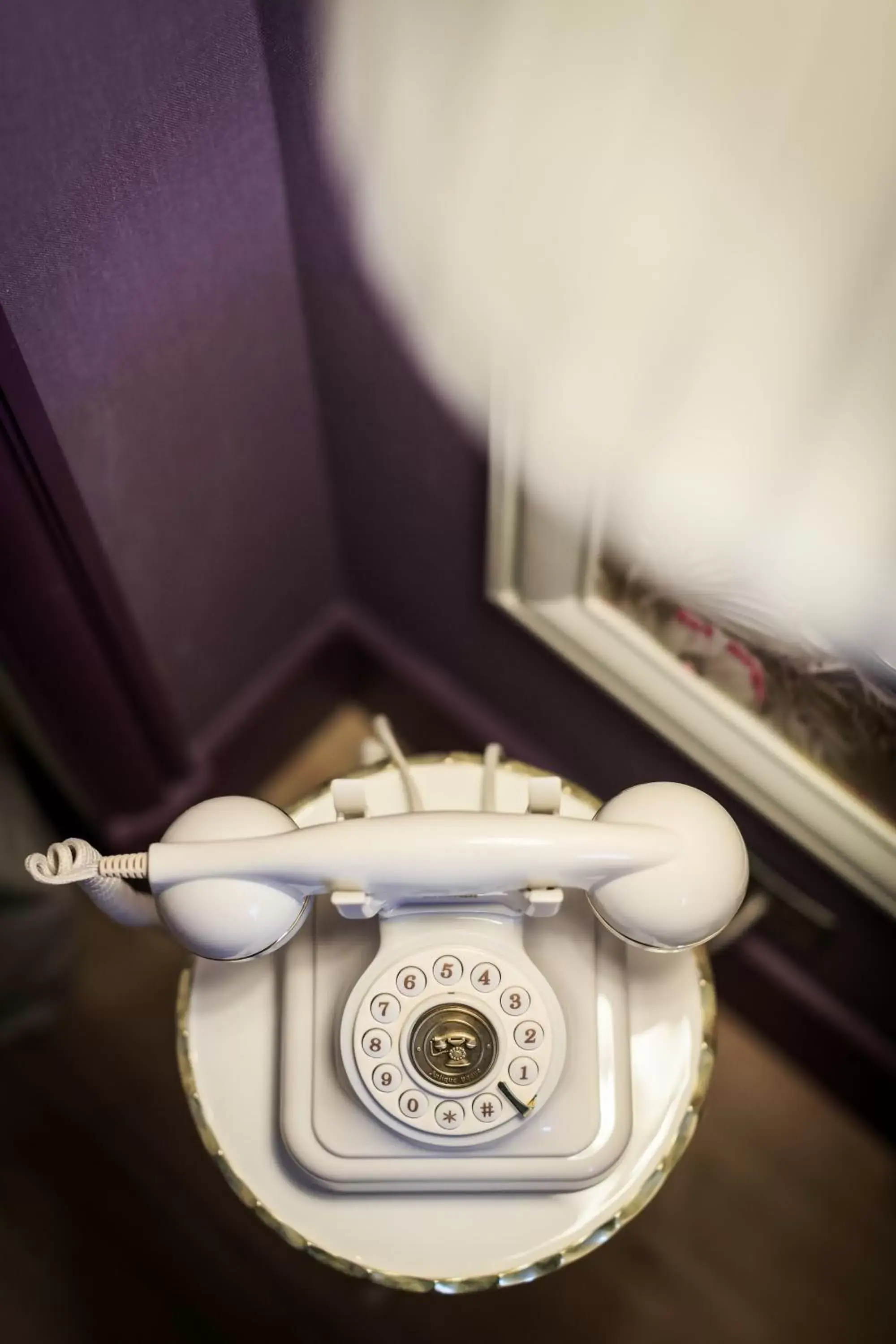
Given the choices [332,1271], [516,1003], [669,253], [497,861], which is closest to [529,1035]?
[516,1003]

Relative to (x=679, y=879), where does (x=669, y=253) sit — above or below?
above

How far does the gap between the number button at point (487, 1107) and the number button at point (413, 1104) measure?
3 centimetres

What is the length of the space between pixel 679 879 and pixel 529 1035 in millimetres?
128

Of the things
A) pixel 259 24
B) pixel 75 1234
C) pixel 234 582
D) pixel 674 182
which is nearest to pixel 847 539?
pixel 674 182

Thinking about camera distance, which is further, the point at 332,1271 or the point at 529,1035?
the point at 332,1271

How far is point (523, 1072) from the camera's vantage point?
1.97 feet

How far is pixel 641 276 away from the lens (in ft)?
1.84

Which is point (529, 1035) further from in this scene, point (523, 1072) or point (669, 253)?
point (669, 253)

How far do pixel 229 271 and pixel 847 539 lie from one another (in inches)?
15.7

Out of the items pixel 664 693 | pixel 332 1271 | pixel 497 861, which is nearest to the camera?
pixel 497 861

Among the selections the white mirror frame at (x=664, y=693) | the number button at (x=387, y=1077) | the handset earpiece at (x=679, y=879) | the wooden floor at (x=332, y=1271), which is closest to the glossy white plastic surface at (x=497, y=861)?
the handset earpiece at (x=679, y=879)

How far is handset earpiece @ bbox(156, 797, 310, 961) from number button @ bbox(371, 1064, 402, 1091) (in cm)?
9

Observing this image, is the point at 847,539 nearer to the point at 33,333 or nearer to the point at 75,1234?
the point at 33,333

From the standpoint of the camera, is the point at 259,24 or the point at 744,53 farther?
the point at 259,24
